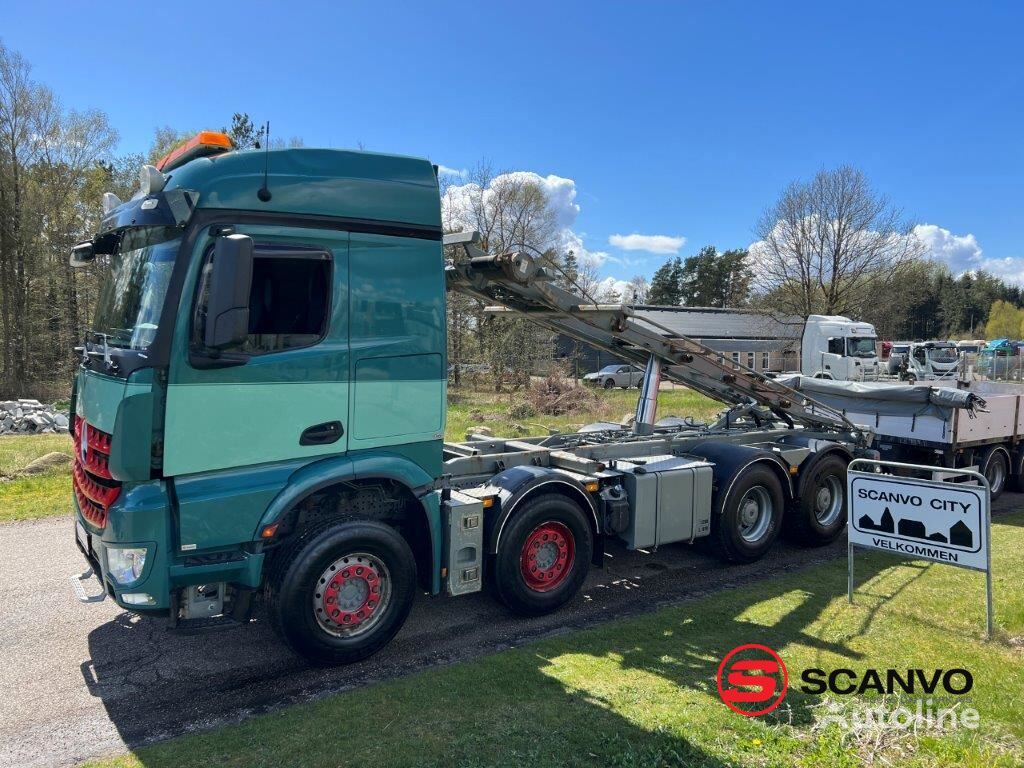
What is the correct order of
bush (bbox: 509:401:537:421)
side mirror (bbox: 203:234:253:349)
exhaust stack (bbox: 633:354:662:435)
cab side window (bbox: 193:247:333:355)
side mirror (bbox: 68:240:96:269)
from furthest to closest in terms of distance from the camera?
bush (bbox: 509:401:537:421)
exhaust stack (bbox: 633:354:662:435)
side mirror (bbox: 68:240:96:269)
cab side window (bbox: 193:247:333:355)
side mirror (bbox: 203:234:253:349)

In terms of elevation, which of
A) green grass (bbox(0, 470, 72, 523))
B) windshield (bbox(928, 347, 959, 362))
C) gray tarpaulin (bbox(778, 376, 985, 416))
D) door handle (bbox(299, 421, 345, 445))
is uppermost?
windshield (bbox(928, 347, 959, 362))

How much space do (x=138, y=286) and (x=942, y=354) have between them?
30717mm

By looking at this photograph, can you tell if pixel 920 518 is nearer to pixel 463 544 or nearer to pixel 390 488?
pixel 463 544

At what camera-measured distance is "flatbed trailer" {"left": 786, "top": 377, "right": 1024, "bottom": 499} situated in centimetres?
1055

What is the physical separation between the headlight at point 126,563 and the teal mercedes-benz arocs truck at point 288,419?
0.04 feet

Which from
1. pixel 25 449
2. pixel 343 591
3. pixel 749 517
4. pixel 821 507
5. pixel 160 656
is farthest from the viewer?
pixel 25 449

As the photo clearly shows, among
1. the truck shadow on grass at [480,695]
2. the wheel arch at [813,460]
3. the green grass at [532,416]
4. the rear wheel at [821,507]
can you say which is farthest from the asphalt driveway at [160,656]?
the green grass at [532,416]

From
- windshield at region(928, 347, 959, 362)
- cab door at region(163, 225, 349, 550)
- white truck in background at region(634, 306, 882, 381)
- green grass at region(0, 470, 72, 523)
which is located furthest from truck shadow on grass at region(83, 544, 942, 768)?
windshield at region(928, 347, 959, 362)

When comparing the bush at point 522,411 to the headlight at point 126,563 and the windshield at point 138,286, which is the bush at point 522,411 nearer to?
the windshield at point 138,286

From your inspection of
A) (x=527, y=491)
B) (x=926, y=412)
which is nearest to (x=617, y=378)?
(x=926, y=412)

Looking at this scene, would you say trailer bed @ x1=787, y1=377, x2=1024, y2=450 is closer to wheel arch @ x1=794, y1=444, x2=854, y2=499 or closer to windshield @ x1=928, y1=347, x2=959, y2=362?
wheel arch @ x1=794, y1=444, x2=854, y2=499

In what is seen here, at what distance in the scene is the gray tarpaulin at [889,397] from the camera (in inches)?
409

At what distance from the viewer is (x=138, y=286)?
15.1ft

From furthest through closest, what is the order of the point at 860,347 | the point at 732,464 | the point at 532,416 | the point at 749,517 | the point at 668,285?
the point at 668,285 → the point at 860,347 → the point at 532,416 → the point at 749,517 → the point at 732,464
